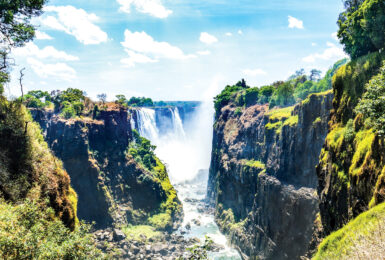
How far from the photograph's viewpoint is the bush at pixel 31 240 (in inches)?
506

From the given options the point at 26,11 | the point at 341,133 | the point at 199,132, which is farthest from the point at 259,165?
the point at 199,132

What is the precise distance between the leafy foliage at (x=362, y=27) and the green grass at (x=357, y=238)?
1967 cm

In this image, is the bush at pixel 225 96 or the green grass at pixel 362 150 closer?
the green grass at pixel 362 150

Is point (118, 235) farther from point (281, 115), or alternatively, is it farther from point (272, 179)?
point (281, 115)

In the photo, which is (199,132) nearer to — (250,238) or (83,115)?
(83,115)

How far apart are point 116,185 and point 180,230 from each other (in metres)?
20.6

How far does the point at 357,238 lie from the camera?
47.7ft

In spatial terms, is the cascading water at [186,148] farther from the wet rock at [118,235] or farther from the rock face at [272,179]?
the wet rock at [118,235]

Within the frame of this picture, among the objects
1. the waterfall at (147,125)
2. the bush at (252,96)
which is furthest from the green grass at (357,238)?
the waterfall at (147,125)

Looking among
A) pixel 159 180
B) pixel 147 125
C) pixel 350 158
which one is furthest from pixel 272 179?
pixel 147 125

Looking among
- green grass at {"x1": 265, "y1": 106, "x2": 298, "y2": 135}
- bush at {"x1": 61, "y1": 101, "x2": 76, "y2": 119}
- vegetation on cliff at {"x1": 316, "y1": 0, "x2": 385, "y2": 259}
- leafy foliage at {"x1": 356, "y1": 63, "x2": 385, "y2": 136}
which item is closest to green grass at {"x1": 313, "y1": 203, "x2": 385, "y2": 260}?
vegetation on cliff at {"x1": 316, "y1": 0, "x2": 385, "y2": 259}

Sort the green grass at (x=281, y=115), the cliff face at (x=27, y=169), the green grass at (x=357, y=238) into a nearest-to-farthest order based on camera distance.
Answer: the green grass at (x=357, y=238)
the cliff face at (x=27, y=169)
the green grass at (x=281, y=115)

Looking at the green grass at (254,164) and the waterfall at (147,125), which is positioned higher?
the waterfall at (147,125)

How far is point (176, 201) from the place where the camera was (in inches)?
3216
